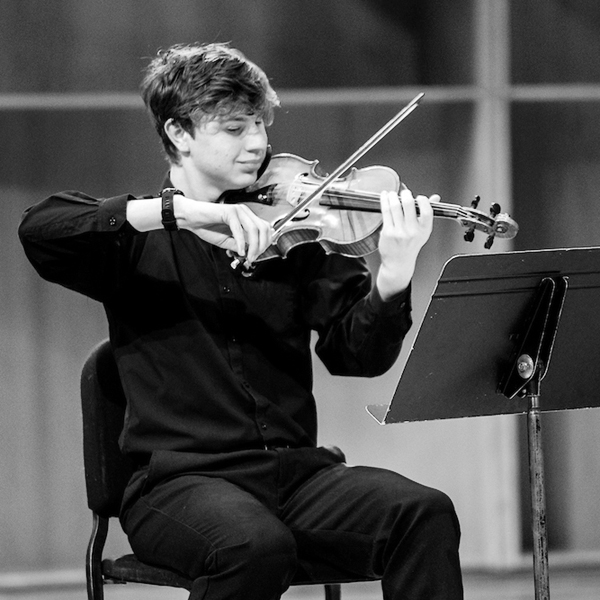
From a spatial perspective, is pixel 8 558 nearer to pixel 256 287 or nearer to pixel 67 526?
pixel 67 526

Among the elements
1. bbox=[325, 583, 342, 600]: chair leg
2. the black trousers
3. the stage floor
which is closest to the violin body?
the black trousers

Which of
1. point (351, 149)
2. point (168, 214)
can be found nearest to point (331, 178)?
point (168, 214)

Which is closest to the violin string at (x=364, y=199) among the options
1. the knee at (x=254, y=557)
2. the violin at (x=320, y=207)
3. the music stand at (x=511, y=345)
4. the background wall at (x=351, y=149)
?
the violin at (x=320, y=207)

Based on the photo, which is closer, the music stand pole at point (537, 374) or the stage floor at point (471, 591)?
the music stand pole at point (537, 374)

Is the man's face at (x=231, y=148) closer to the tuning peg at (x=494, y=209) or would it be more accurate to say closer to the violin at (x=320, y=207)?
the violin at (x=320, y=207)

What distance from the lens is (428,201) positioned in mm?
1671

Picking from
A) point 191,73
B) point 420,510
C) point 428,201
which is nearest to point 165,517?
point 420,510

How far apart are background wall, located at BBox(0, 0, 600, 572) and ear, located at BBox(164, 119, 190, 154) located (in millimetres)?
1259

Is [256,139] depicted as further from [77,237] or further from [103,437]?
[103,437]

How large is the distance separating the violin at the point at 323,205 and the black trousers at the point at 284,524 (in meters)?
0.36

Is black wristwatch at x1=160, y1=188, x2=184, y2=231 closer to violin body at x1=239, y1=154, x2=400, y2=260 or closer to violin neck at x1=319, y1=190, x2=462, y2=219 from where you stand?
violin body at x1=239, y1=154, x2=400, y2=260

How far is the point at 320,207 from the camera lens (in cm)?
184

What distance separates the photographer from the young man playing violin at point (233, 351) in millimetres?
1614

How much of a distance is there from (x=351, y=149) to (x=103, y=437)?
5.02ft
